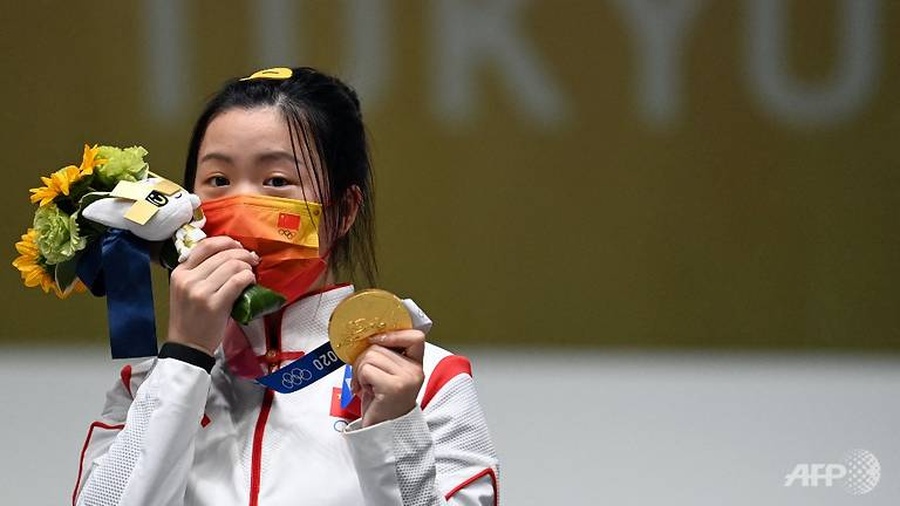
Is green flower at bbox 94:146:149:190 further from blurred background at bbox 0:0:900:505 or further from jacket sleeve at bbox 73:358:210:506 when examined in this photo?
blurred background at bbox 0:0:900:505

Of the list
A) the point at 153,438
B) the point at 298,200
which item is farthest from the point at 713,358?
the point at 153,438

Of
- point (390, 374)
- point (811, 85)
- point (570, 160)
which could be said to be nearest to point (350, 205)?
point (390, 374)

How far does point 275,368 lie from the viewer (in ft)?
5.55

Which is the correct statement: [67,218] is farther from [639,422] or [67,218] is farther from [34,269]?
[639,422]

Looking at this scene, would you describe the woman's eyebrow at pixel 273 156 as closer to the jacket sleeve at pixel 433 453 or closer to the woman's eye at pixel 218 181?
the woman's eye at pixel 218 181

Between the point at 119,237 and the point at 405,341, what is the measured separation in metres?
0.34

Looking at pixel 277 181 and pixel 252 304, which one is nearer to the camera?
pixel 252 304

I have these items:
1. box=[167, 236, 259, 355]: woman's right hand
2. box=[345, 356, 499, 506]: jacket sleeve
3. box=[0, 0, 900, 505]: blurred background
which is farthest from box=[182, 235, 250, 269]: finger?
box=[0, 0, 900, 505]: blurred background

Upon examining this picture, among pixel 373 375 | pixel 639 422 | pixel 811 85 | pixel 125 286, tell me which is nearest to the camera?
pixel 373 375

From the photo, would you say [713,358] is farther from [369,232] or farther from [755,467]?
[369,232]

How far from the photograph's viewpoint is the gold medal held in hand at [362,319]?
4.99 ft

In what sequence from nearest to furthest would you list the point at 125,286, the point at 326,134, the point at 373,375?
the point at 373,375
the point at 125,286
the point at 326,134

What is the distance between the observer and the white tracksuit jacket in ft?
5.01

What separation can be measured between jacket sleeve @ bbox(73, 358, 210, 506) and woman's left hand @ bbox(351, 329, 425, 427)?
0.17 meters
